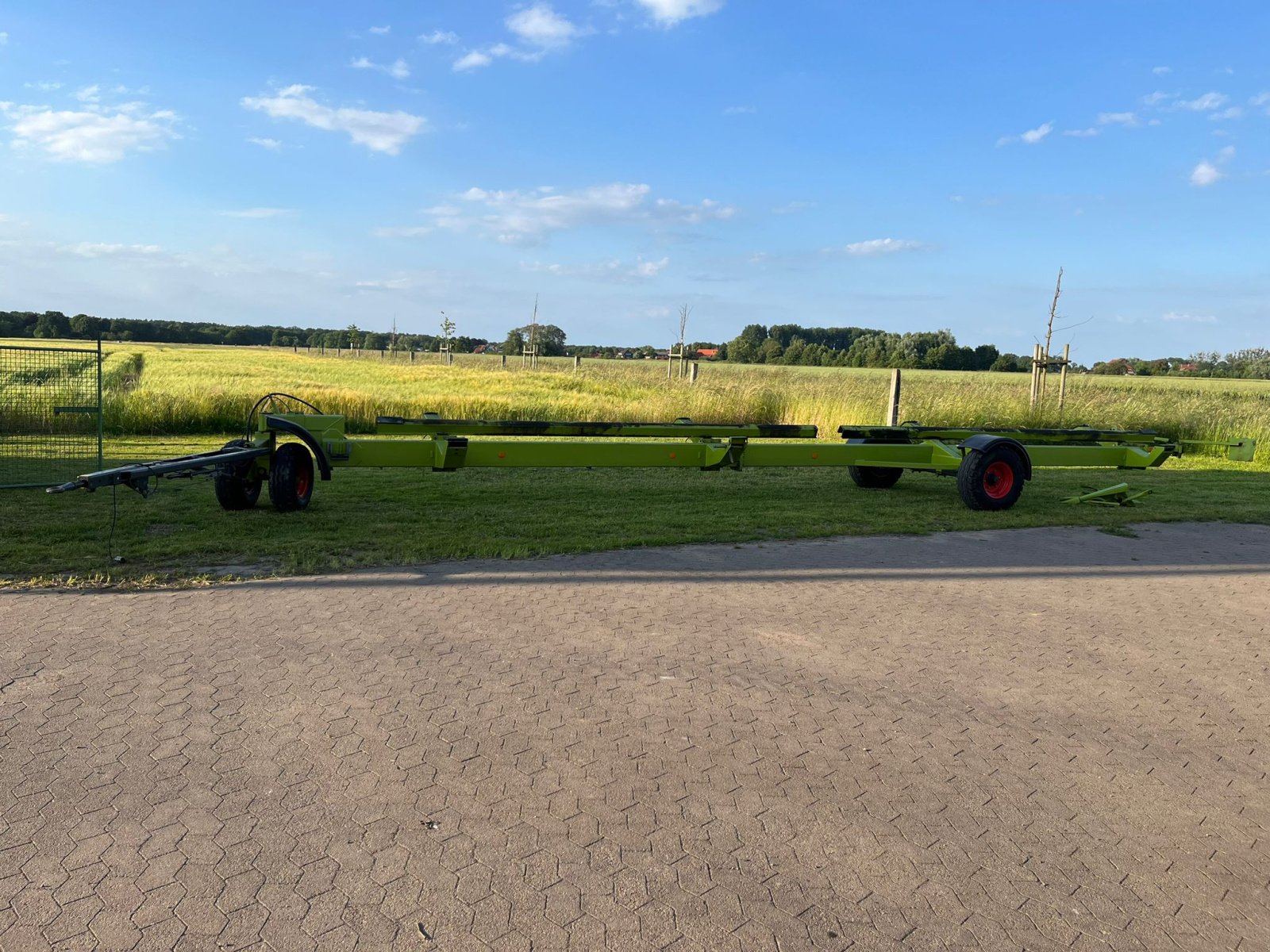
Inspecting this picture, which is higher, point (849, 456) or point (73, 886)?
point (849, 456)

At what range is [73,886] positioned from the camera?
8.79 ft

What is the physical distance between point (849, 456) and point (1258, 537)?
4.37 m

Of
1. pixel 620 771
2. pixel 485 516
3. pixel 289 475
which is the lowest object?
pixel 620 771

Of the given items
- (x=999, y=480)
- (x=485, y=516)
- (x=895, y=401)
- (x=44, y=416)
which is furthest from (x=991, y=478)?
(x=44, y=416)

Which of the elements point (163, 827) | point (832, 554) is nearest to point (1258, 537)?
point (832, 554)

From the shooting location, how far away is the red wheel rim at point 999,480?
1000 centimetres

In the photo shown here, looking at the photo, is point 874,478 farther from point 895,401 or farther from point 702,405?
point 702,405

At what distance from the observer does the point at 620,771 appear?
355cm

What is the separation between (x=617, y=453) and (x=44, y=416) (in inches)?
390

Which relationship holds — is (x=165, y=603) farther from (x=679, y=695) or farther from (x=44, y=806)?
(x=679, y=695)

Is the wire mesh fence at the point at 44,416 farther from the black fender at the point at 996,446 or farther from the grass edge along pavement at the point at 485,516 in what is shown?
the black fender at the point at 996,446

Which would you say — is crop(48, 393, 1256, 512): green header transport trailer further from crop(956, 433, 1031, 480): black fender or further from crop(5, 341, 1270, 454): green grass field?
crop(5, 341, 1270, 454): green grass field

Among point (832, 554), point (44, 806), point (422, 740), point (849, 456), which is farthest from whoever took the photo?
point (849, 456)

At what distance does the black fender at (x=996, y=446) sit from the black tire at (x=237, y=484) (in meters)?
7.83
